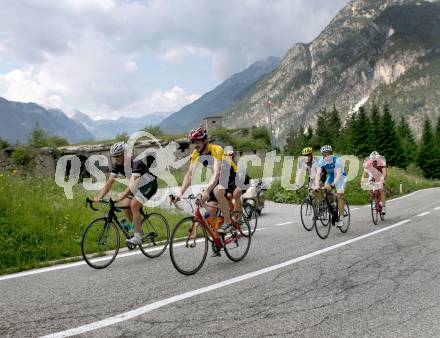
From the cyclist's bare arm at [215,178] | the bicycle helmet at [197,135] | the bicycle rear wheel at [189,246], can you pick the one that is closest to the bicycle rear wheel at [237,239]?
the bicycle rear wheel at [189,246]

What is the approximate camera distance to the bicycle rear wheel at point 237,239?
7.00 metres

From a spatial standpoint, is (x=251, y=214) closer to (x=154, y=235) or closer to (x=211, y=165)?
(x=154, y=235)

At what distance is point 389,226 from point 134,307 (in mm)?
8539

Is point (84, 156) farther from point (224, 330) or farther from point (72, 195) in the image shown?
point (224, 330)

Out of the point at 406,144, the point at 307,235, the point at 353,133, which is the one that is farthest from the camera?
the point at 406,144

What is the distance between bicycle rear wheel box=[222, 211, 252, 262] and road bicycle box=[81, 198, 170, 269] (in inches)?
50.2

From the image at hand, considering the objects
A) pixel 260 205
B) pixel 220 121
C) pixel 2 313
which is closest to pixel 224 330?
pixel 2 313

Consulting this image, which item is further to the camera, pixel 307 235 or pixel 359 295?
pixel 307 235


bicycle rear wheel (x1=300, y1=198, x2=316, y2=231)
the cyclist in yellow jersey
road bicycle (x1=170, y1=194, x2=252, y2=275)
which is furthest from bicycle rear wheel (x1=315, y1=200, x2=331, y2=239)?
the cyclist in yellow jersey

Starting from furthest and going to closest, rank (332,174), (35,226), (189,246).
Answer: (332,174), (35,226), (189,246)

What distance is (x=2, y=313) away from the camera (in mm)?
4570

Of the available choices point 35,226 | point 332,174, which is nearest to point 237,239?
point 35,226

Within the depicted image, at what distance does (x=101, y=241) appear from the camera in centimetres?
727

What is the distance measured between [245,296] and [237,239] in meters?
2.26
